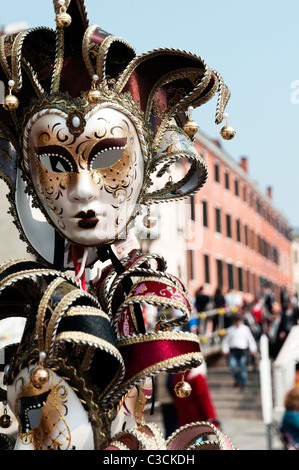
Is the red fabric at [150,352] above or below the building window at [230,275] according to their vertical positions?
below

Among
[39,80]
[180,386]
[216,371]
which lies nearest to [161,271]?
[180,386]

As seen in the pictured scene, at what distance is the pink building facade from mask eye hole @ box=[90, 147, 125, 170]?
925 inches

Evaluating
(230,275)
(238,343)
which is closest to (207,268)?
(230,275)

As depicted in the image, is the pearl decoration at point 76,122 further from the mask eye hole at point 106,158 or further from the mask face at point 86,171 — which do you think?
the mask eye hole at point 106,158

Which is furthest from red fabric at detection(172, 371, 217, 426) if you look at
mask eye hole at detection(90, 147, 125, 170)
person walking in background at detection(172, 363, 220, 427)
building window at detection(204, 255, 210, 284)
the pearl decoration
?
building window at detection(204, 255, 210, 284)

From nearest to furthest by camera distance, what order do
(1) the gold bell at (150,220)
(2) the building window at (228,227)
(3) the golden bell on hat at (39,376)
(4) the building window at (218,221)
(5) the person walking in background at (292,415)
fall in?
(3) the golden bell on hat at (39,376) → (1) the gold bell at (150,220) → (5) the person walking in background at (292,415) → (4) the building window at (218,221) → (2) the building window at (228,227)

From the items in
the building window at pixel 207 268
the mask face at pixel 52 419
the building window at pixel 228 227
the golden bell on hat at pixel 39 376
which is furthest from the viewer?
the building window at pixel 228 227

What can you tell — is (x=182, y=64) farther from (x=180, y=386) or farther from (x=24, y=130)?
(x=180, y=386)

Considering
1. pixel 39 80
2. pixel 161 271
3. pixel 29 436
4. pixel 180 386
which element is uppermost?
pixel 39 80

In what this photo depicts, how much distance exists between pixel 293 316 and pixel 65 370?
13.5 m

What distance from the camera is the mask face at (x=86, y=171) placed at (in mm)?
2191

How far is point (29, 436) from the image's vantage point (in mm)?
2127

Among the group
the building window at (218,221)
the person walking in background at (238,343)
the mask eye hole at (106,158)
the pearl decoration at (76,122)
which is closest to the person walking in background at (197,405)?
the mask eye hole at (106,158)

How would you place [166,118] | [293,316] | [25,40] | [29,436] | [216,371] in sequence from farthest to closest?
[216,371] → [293,316] → [166,118] → [25,40] → [29,436]
